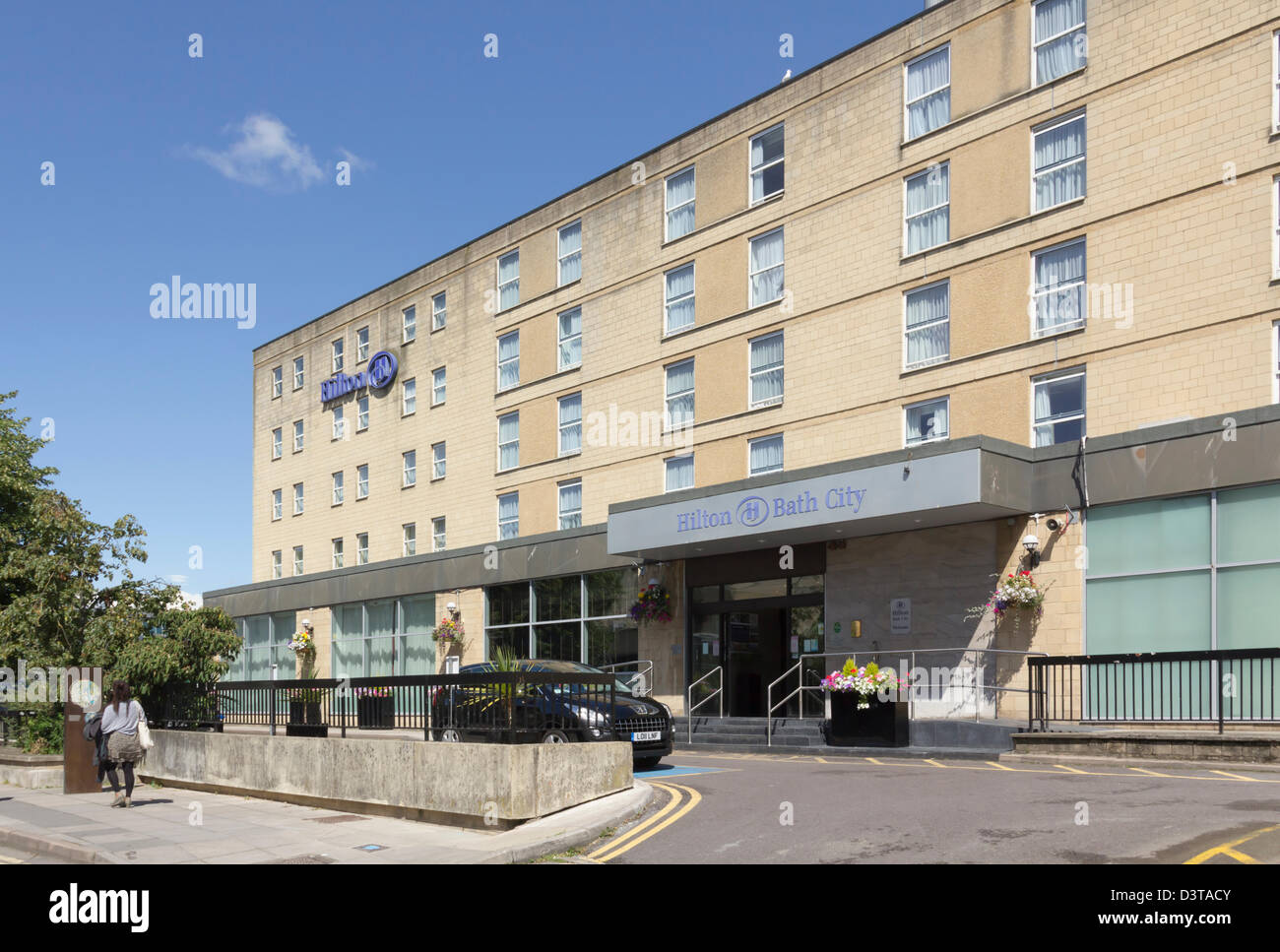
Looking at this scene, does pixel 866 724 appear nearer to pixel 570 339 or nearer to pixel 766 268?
pixel 766 268

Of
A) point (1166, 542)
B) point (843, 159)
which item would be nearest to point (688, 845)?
point (1166, 542)

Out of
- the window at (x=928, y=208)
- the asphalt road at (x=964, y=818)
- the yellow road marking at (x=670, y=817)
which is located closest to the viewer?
the asphalt road at (x=964, y=818)

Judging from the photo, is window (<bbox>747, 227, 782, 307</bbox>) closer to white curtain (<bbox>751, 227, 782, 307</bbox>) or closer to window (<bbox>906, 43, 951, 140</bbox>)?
white curtain (<bbox>751, 227, 782, 307</bbox>)

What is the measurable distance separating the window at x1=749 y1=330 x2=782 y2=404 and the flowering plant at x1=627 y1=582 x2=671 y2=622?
514cm

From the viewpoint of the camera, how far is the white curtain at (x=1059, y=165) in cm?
2358

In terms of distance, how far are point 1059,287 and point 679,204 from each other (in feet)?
38.3

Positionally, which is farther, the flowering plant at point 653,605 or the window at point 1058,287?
the flowering plant at point 653,605

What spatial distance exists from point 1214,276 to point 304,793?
16995 mm

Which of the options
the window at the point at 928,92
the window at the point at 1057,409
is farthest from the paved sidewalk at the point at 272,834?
the window at the point at 928,92

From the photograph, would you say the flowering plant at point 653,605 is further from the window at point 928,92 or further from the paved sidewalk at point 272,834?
the paved sidewalk at point 272,834

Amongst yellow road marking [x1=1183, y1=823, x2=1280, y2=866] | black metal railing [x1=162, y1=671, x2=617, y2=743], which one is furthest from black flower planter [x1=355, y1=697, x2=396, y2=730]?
yellow road marking [x1=1183, y1=823, x2=1280, y2=866]

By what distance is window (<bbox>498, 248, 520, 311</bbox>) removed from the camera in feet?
124

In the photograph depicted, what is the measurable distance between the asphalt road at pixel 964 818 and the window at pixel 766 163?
17.1m
